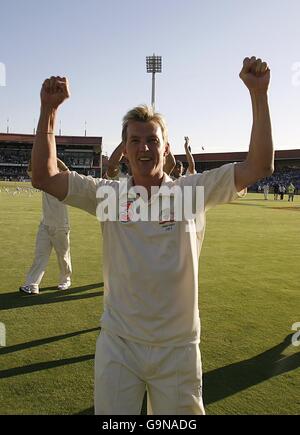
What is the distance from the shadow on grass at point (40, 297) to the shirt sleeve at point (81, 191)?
4.21m

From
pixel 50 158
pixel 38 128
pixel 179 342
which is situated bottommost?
pixel 179 342

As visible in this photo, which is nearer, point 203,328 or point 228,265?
point 203,328

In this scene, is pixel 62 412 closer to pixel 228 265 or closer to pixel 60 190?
pixel 60 190

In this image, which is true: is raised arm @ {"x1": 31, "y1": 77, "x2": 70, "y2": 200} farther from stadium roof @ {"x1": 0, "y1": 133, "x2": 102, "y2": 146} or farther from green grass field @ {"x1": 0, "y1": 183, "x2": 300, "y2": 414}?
stadium roof @ {"x1": 0, "y1": 133, "x2": 102, "y2": 146}

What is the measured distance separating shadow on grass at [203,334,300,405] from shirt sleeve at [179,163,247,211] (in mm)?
2099

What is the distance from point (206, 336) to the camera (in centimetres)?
511

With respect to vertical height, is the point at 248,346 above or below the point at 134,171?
below

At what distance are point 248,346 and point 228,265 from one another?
4.62m

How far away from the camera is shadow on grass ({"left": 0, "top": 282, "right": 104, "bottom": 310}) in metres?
6.27

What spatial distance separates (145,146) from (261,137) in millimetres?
601

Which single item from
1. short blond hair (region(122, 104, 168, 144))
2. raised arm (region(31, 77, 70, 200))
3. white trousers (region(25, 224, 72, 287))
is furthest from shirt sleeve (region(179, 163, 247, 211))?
white trousers (region(25, 224, 72, 287))

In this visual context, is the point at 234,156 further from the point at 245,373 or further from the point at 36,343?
the point at 245,373
